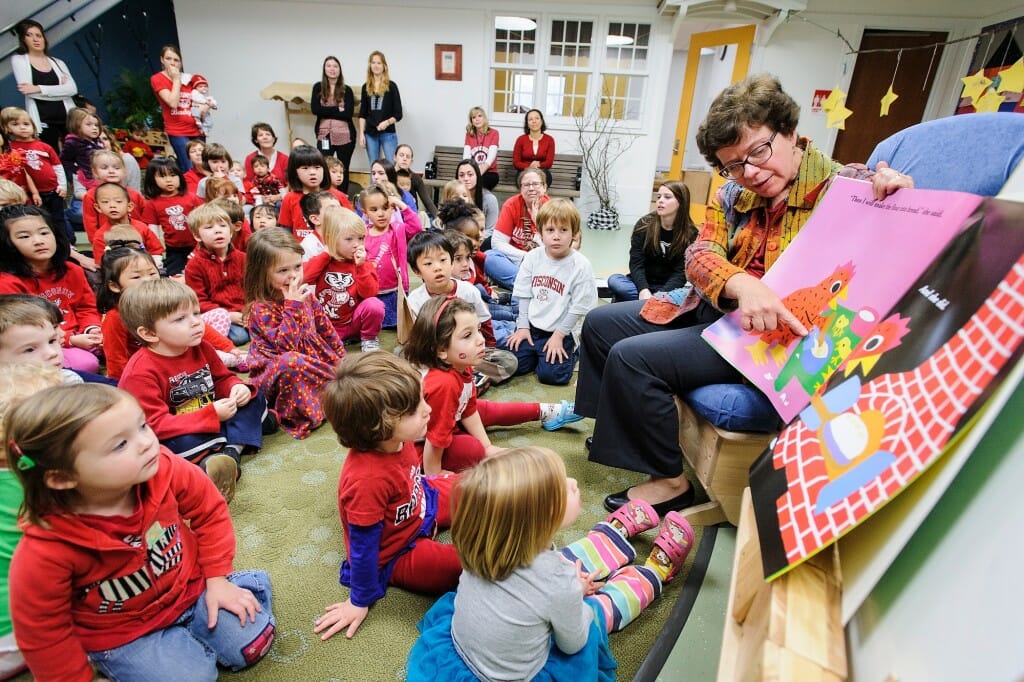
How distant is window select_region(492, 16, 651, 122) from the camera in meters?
6.48

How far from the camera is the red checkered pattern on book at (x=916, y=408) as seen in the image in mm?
481

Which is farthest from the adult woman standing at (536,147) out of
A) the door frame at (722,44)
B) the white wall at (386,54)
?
the door frame at (722,44)

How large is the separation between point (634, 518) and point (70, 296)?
8.89 feet

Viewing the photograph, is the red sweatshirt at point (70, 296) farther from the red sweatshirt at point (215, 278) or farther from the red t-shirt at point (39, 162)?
the red t-shirt at point (39, 162)

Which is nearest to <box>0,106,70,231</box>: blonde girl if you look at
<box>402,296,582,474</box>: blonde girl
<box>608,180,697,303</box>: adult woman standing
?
<box>402,296,582,474</box>: blonde girl

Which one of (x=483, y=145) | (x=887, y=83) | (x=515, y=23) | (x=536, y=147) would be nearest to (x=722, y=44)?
(x=887, y=83)

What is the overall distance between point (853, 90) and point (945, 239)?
753 cm

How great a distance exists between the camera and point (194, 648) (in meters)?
1.07

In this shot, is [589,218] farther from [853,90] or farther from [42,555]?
[42,555]

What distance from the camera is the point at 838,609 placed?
594mm

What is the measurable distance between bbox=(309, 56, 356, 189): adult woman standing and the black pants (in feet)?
16.2

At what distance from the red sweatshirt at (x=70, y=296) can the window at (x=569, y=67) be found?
5.60 meters

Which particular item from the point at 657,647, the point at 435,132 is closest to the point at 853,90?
the point at 435,132

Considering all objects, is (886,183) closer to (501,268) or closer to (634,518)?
(634,518)
